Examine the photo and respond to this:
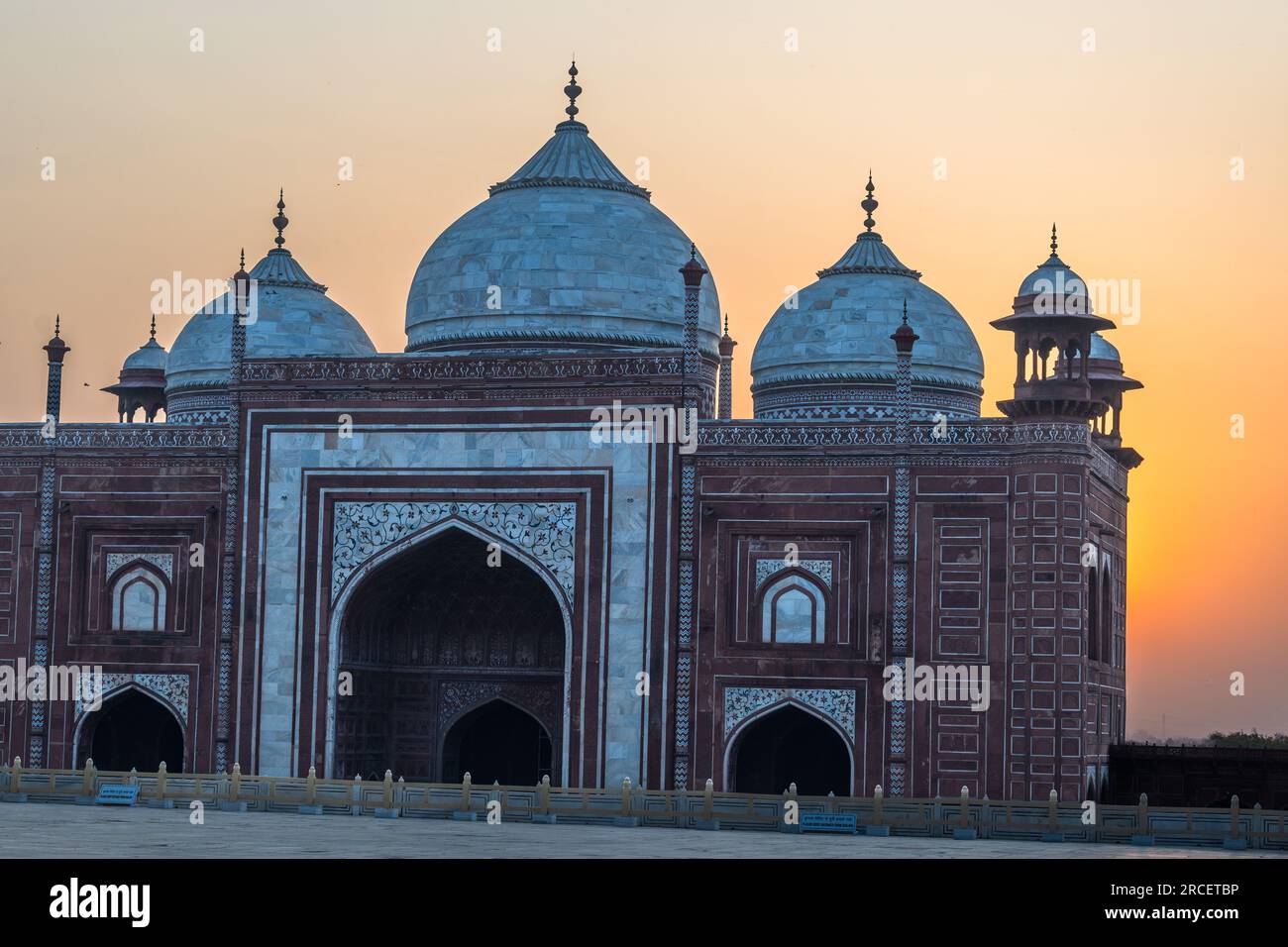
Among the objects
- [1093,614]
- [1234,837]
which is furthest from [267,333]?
[1234,837]

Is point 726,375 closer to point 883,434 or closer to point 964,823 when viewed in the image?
point 883,434

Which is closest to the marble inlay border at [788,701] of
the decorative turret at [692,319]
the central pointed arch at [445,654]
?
the central pointed arch at [445,654]

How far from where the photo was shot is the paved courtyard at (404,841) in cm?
1927

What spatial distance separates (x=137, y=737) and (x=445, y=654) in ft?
14.7

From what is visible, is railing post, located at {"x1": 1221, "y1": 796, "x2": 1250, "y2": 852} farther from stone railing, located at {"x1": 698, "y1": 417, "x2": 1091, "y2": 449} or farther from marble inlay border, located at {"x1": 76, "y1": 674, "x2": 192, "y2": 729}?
marble inlay border, located at {"x1": 76, "y1": 674, "x2": 192, "y2": 729}

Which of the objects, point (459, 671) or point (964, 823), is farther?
point (459, 671)

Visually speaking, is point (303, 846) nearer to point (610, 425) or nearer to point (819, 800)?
point (819, 800)

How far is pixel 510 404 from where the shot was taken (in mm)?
28906

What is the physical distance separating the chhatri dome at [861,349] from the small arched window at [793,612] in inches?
184

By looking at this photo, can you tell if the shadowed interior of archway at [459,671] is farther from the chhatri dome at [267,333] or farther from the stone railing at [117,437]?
the chhatri dome at [267,333]

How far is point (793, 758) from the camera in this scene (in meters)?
28.9

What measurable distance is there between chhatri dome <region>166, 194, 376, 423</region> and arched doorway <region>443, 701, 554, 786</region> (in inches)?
252

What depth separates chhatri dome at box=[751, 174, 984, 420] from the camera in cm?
3212

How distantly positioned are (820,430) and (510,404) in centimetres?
413
